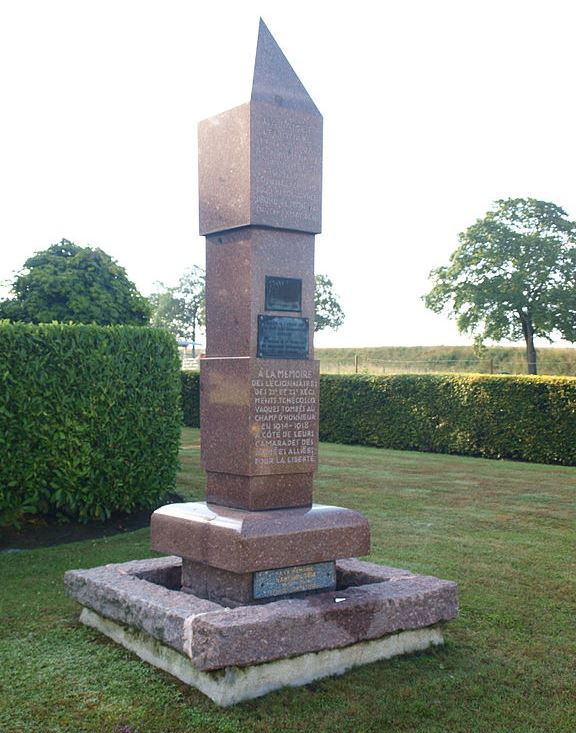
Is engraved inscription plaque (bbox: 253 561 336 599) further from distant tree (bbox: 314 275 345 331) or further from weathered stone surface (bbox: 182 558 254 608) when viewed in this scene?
distant tree (bbox: 314 275 345 331)

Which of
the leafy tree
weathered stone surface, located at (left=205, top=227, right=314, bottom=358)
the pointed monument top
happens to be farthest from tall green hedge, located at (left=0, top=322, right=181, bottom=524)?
the leafy tree

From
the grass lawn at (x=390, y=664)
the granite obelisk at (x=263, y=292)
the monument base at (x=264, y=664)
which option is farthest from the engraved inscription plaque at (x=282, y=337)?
the grass lawn at (x=390, y=664)

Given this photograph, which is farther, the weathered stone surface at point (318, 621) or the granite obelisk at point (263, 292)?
the granite obelisk at point (263, 292)

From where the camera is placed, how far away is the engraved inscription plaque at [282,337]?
5469mm

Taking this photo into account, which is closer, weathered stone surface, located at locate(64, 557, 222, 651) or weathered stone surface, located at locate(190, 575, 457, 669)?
weathered stone surface, located at locate(190, 575, 457, 669)

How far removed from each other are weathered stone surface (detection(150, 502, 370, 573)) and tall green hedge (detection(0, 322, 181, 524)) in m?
3.46

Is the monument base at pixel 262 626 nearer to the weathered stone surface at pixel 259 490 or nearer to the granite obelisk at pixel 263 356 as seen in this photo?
the granite obelisk at pixel 263 356

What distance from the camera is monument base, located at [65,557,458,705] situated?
451 cm

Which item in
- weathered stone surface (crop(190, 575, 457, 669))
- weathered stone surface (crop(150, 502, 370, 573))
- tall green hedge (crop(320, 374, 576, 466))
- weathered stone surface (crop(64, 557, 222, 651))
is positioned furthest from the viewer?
tall green hedge (crop(320, 374, 576, 466))

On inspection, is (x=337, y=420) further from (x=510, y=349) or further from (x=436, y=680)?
(x=510, y=349)

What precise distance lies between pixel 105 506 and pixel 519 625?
16.8 ft

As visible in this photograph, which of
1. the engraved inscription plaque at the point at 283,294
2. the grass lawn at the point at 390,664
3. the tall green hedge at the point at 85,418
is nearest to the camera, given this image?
the grass lawn at the point at 390,664

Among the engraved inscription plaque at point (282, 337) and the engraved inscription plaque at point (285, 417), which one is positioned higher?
the engraved inscription plaque at point (282, 337)

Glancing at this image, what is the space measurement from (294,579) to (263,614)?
29.1 inches
